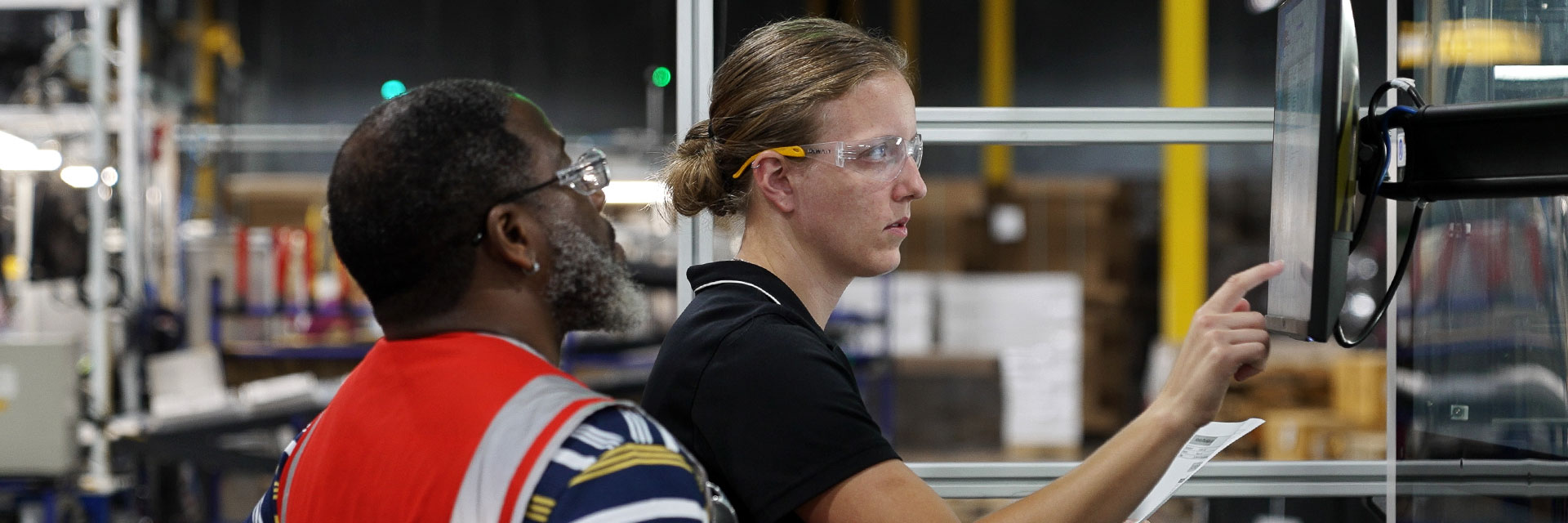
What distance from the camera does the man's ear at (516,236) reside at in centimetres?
93

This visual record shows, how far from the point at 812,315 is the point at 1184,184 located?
289 inches

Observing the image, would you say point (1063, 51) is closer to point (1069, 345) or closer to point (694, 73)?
point (1069, 345)

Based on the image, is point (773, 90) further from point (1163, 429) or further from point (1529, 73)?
point (1529, 73)

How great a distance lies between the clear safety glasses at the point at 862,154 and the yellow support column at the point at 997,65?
8.93m

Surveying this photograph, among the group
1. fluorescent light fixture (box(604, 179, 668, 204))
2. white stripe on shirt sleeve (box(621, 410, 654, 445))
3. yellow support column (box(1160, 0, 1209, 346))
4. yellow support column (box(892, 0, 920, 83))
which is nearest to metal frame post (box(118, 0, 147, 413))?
fluorescent light fixture (box(604, 179, 668, 204))

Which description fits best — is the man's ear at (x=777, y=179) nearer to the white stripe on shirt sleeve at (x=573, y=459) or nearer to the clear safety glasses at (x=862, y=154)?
the clear safety glasses at (x=862, y=154)

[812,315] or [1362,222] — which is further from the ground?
[1362,222]

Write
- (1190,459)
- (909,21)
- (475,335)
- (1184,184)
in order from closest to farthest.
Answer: (475,335) < (1190,459) < (1184,184) < (909,21)

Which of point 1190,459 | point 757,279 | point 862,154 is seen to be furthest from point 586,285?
point 1190,459

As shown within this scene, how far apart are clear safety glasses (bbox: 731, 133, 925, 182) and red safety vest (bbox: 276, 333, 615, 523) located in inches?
17.2

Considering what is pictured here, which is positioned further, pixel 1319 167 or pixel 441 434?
pixel 1319 167

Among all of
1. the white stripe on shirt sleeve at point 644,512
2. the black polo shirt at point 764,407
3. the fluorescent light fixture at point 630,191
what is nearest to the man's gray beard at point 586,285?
the black polo shirt at point 764,407

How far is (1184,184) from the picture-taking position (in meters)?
8.04

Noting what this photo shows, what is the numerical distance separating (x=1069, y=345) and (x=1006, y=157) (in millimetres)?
2669
